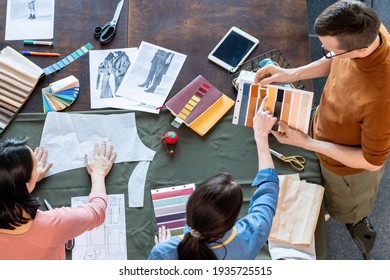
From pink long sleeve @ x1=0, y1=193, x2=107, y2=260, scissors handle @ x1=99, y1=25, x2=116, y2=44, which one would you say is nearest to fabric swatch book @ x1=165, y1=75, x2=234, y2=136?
scissors handle @ x1=99, y1=25, x2=116, y2=44

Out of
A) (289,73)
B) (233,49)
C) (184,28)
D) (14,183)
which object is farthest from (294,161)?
(14,183)

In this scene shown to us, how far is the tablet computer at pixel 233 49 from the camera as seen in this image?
2.04m

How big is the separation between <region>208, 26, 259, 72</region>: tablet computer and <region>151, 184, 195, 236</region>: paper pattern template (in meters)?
0.57

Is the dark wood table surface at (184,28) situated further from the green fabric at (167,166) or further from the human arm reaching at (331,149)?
the human arm reaching at (331,149)

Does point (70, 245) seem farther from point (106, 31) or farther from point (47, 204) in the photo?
point (106, 31)

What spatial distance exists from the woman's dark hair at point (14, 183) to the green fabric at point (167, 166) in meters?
0.33

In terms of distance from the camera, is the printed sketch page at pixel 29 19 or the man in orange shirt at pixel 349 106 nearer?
the man in orange shirt at pixel 349 106

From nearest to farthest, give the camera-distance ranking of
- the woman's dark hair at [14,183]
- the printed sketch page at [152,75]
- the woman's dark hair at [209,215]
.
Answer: the woman's dark hair at [209,215], the woman's dark hair at [14,183], the printed sketch page at [152,75]

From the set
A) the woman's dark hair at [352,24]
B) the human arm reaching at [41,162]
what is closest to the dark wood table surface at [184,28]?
the human arm reaching at [41,162]

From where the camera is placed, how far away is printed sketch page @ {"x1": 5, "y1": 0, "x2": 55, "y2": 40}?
210 cm

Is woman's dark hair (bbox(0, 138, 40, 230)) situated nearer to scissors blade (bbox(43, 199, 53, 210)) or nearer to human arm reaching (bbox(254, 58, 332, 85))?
scissors blade (bbox(43, 199, 53, 210))

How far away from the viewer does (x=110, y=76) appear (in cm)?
204
